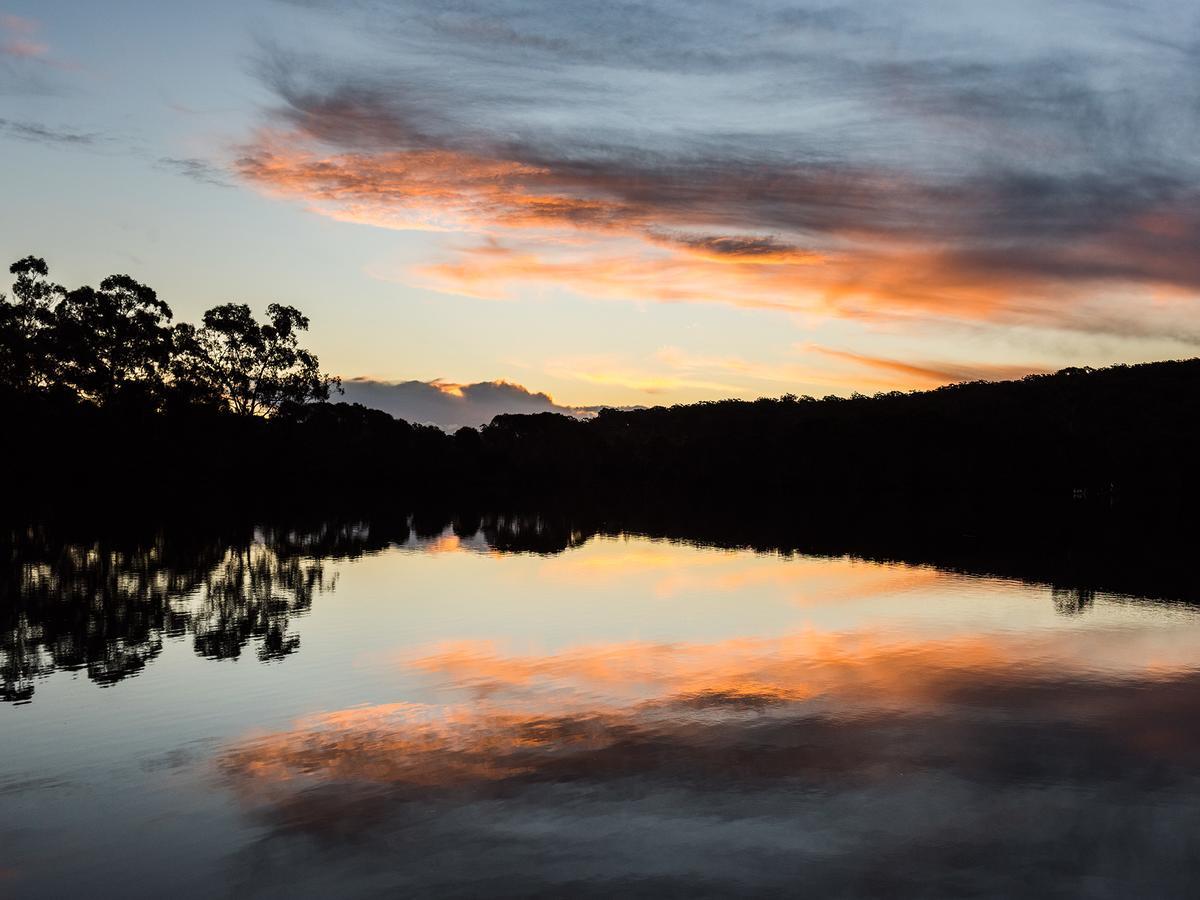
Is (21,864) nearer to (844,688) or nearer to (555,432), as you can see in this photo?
(844,688)

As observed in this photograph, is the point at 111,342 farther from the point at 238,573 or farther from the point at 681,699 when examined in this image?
the point at 681,699

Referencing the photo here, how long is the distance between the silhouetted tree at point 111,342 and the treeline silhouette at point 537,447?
150 mm

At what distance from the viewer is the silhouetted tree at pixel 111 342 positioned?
70875 millimetres

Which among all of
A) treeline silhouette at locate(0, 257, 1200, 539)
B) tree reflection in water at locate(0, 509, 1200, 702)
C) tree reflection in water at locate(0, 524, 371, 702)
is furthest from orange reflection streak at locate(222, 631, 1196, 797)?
treeline silhouette at locate(0, 257, 1200, 539)

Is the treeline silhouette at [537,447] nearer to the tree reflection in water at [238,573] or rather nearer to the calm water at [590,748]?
the tree reflection in water at [238,573]

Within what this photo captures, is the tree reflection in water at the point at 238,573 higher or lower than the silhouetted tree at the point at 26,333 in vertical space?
lower

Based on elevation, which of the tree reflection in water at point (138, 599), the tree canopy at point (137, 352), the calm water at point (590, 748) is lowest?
the calm water at point (590, 748)

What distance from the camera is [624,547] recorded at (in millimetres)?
45719

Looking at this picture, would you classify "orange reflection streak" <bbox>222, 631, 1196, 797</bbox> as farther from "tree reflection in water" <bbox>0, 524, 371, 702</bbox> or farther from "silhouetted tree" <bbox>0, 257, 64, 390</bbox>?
"silhouetted tree" <bbox>0, 257, 64, 390</bbox>

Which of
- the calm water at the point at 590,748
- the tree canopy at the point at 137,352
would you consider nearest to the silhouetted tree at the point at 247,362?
the tree canopy at the point at 137,352

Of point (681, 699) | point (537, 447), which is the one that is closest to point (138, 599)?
point (681, 699)

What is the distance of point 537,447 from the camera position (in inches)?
5989

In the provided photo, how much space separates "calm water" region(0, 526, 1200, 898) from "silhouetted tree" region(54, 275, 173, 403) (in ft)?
168

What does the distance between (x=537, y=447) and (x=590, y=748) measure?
139404 millimetres
